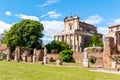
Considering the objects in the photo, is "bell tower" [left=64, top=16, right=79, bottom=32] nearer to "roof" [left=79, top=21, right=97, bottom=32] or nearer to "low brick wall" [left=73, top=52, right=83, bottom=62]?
"roof" [left=79, top=21, right=97, bottom=32]

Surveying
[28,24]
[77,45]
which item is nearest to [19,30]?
[28,24]

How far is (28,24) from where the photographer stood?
61.7 m

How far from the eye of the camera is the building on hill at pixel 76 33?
83312mm

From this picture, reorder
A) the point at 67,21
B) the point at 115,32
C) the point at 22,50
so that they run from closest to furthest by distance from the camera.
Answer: the point at 22,50
the point at 115,32
the point at 67,21

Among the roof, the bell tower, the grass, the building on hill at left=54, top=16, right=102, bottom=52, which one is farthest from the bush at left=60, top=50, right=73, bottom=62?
the roof

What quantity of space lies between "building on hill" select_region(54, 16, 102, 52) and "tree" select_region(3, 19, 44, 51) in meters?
23.0

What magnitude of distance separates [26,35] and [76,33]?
27.3 metres

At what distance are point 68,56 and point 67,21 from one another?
147 feet

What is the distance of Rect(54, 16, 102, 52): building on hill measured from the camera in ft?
273

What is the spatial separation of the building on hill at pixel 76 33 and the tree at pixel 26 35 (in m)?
23.0

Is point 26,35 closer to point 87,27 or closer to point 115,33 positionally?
point 115,33

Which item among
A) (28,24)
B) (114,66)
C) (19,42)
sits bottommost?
(114,66)

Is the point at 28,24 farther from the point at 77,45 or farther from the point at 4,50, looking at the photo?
the point at 77,45

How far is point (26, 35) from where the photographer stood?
60312 millimetres
